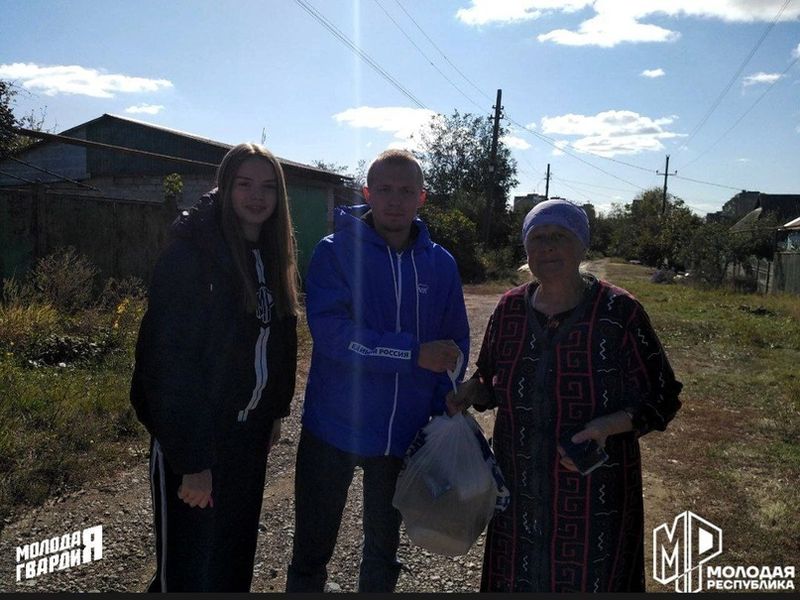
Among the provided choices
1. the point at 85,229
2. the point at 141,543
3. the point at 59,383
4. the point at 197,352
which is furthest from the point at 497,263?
the point at 197,352

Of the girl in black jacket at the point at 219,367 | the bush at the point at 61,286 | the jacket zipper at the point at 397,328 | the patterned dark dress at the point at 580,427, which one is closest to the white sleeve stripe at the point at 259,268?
the girl in black jacket at the point at 219,367

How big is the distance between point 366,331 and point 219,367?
0.53 meters

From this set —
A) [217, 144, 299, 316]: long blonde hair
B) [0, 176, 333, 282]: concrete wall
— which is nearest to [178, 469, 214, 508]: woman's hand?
[217, 144, 299, 316]: long blonde hair

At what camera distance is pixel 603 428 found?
75.7 inches

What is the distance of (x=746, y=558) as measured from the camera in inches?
132

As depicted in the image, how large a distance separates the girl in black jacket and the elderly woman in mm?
906

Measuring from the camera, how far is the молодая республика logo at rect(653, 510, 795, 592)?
3127mm

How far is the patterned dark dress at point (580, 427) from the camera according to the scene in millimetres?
1988

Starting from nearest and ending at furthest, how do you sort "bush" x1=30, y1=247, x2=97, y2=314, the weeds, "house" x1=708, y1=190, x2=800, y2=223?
the weeds → "bush" x1=30, y1=247, x2=97, y2=314 → "house" x1=708, y1=190, x2=800, y2=223

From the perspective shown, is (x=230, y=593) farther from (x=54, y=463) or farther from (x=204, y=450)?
(x=54, y=463)

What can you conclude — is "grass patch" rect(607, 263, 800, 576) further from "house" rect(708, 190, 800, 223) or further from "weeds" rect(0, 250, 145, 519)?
"house" rect(708, 190, 800, 223)

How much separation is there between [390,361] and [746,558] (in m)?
2.62

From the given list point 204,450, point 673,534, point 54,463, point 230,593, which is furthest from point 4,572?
point 673,534

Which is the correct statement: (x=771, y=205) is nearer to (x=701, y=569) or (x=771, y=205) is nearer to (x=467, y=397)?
(x=701, y=569)
